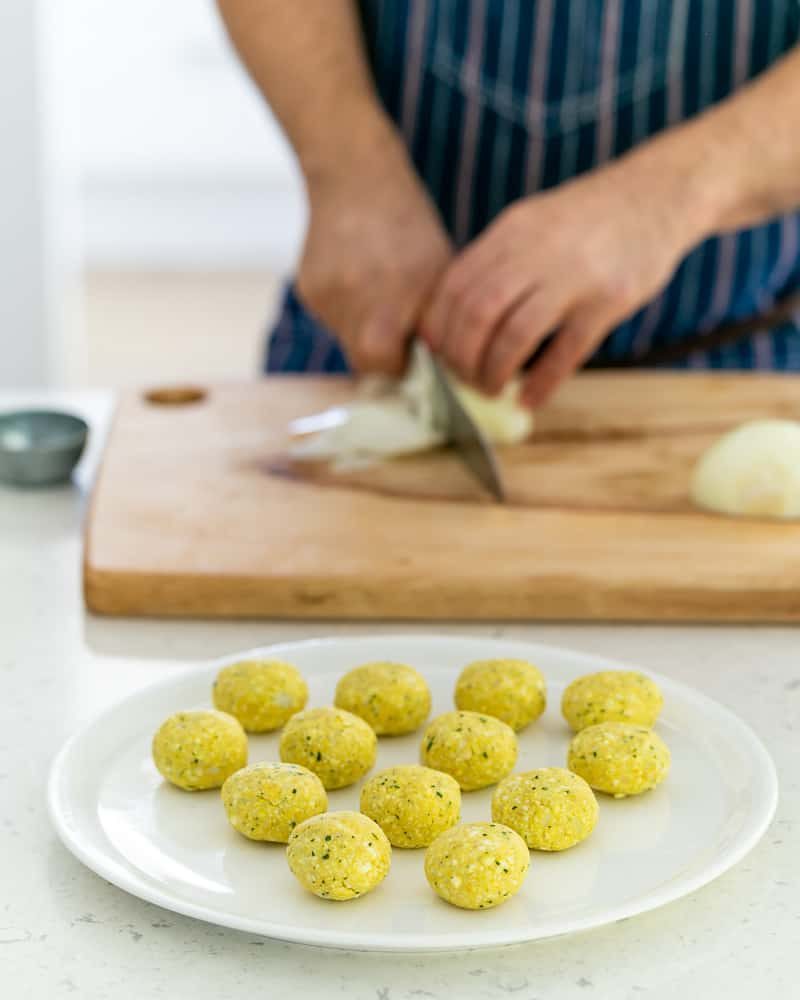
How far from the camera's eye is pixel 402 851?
2.41ft

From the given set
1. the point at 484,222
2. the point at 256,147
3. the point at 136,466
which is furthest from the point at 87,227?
the point at 136,466

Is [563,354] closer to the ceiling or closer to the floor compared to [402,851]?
closer to the floor

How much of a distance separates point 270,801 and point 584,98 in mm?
1118

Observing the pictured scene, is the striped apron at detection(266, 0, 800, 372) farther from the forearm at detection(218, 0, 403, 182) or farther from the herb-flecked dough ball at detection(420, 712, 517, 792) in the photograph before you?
the herb-flecked dough ball at detection(420, 712, 517, 792)

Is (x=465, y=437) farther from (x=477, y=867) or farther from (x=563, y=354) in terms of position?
(x=477, y=867)

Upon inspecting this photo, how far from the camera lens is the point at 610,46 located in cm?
162

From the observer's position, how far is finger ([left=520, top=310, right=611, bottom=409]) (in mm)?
1453

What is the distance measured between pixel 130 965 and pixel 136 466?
74 cm

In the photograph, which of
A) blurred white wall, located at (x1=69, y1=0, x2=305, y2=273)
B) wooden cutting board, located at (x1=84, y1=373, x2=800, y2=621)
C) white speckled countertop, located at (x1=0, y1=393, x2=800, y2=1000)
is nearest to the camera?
white speckled countertop, located at (x1=0, y1=393, x2=800, y2=1000)

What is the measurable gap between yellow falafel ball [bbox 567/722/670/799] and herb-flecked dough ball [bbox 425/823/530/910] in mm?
95

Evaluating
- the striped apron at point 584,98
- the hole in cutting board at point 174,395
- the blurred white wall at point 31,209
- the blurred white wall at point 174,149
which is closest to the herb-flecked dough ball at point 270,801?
the hole in cutting board at point 174,395

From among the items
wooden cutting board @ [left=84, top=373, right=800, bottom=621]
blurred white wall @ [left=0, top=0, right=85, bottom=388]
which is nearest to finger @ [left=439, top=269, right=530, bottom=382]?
wooden cutting board @ [left=84, top=373, right=800, bottom=621]

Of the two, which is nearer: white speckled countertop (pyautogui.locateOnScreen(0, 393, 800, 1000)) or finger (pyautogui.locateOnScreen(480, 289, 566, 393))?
white speckled countertop (pyautogui.locateOnScreen(0, 393, 800, 1000))

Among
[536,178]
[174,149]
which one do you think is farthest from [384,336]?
[174,149]
